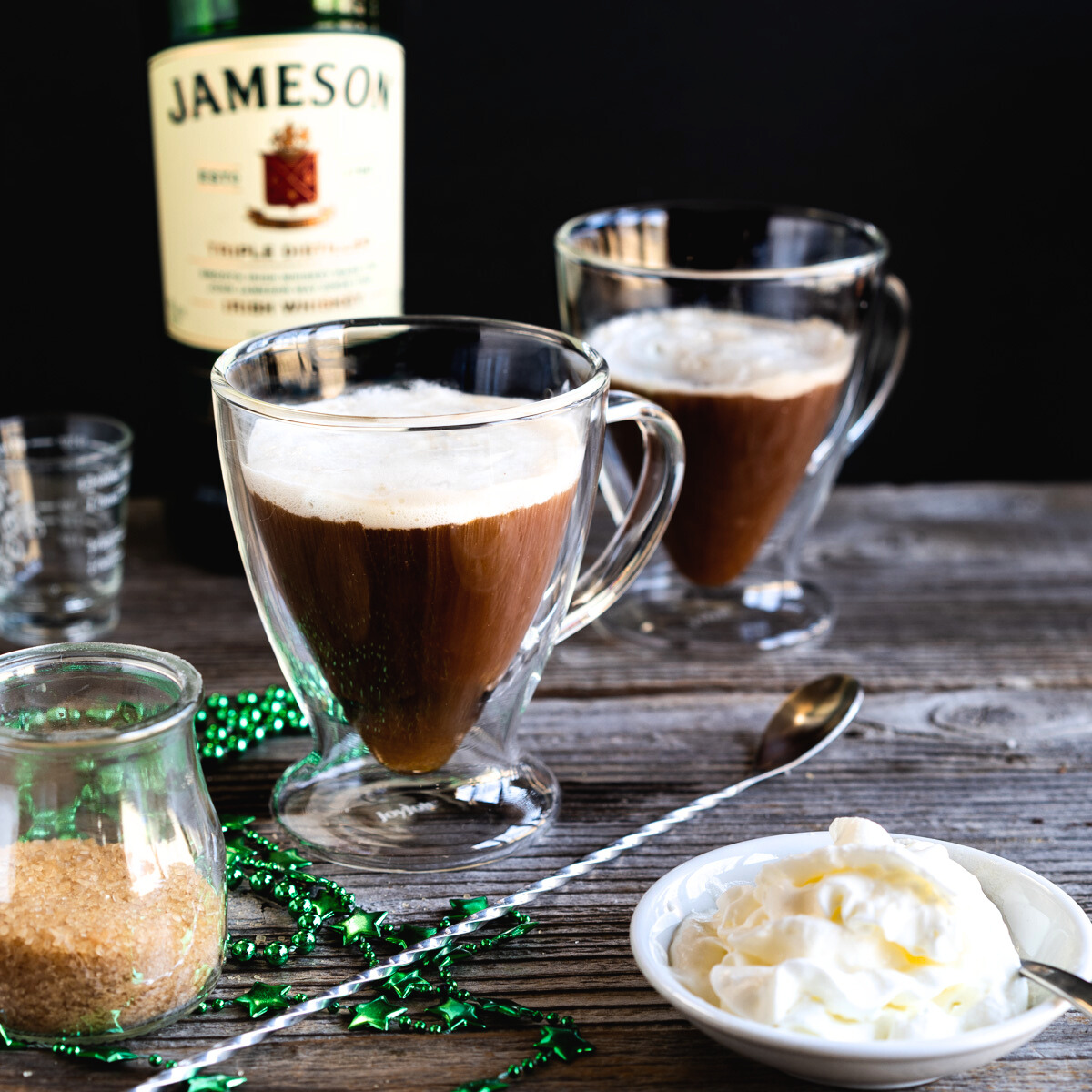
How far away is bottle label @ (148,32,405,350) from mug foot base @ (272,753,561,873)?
391 mm

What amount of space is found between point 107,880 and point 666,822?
29 cm

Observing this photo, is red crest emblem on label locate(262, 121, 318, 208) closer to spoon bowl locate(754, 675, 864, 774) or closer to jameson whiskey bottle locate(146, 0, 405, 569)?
jameson whiskey bottle locate(146, 0, 405, 569)

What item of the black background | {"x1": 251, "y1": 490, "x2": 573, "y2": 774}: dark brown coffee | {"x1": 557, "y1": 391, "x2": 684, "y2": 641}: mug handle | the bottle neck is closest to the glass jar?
{"x1": 251, "y1": 490, "x2": 573, "y2": 774}: dark brown coffee

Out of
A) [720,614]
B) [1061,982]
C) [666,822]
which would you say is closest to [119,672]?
[666,822]

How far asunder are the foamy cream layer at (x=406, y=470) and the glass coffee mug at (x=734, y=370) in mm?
286

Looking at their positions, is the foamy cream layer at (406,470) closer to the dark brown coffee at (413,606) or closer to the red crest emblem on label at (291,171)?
the dark brown coffee at (413,606)

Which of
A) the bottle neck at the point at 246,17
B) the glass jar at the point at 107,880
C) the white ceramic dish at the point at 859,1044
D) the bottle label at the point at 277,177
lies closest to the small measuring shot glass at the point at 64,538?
the bottle label at the point at 277,177

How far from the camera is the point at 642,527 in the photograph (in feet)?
2.58

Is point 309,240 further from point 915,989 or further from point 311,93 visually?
point 915,989

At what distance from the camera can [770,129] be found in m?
1.23

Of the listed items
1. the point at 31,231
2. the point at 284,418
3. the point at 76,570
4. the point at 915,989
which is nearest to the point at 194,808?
the point at 284,418

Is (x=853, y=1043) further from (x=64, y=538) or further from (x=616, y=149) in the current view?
(x=616, y=149)

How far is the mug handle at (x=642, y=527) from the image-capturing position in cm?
76

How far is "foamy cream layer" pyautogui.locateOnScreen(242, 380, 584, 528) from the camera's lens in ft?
2.01
